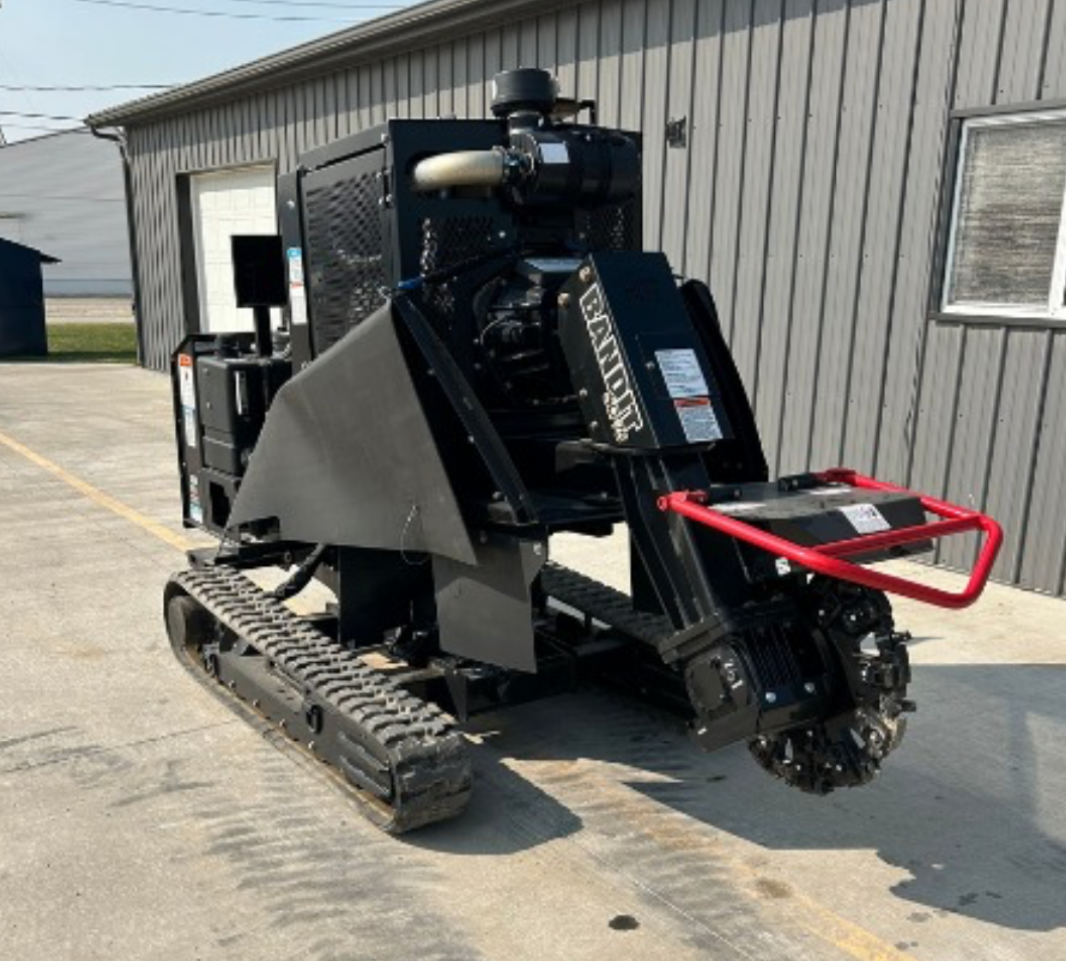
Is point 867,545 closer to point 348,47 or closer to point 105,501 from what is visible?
point 105,501

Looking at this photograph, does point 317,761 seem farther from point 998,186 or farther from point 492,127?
point 998,186

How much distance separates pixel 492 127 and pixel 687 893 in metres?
2.71

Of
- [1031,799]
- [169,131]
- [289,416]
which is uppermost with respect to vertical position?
[169,131]

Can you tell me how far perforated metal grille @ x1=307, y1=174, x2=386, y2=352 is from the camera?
3.93m

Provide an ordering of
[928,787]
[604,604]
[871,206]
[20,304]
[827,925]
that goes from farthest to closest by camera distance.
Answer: [20,304] → [871,206] → [604,604] → [928,787] → [827,925]

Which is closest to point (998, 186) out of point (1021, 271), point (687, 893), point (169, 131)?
point (1021, 271)

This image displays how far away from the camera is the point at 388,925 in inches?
123

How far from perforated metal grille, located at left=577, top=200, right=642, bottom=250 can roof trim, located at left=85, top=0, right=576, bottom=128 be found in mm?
5272

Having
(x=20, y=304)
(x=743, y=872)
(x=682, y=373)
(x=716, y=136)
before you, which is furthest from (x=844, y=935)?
(x=20, y=304)

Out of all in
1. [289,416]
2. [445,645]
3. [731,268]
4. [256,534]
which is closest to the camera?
[445,645]

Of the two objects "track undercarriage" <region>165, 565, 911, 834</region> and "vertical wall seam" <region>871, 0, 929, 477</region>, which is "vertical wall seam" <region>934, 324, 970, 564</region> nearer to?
"vertical wall seam" <region>871, 0, 929, 477</region>

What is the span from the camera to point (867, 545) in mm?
2889

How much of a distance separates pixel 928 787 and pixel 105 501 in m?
6.87

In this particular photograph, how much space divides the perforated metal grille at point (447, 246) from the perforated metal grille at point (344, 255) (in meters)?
0.19
